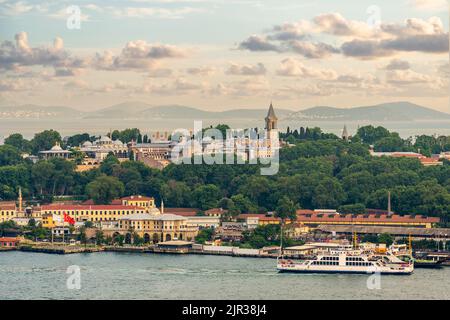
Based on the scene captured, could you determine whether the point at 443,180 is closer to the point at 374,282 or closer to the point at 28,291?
the point at 374,282

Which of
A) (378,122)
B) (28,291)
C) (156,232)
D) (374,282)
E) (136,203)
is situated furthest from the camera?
(378,122)

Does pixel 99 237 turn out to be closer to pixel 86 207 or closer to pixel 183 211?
pixel 86 207

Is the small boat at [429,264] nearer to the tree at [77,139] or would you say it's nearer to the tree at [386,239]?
the tree at [386,239]

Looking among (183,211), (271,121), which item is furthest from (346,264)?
(271,121)

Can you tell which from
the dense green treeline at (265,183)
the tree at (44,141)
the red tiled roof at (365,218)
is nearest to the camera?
the red tiled roof at (365,218)

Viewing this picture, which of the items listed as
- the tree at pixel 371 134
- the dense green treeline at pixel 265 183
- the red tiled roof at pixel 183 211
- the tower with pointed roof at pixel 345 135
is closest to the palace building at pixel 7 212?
the dense green treeline at pixel 265 183

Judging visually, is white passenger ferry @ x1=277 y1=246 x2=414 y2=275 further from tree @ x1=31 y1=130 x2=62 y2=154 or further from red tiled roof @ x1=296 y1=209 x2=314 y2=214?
tree @ x1=31 y1=130 x2=62 y2=154
